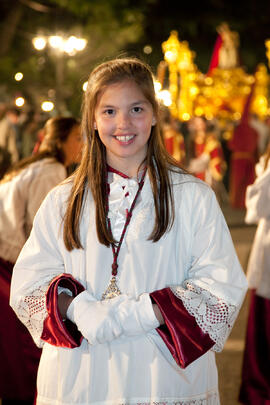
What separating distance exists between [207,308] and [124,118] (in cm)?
78

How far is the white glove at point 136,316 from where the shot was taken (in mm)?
2512

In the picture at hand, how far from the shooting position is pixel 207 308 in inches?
101

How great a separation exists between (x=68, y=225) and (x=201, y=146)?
14.0 m

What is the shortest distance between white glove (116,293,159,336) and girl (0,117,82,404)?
2011 millimetres

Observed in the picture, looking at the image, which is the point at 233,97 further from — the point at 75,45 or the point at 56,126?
the point at 56,126

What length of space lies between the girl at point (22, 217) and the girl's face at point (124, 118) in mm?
1654

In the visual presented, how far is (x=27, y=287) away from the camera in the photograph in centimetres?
271

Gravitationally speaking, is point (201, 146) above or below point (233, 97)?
below

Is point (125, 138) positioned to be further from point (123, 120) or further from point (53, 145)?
point (53, 145)

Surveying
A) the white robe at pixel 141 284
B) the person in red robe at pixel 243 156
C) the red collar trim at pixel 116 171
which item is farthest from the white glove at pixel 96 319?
the person in red robe at pixel 243 156

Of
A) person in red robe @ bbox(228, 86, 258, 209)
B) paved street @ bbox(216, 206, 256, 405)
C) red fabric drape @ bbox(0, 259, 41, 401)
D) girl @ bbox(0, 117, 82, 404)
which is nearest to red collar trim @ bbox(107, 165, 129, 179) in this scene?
girl @ bbox(0, 117, 82, 404)

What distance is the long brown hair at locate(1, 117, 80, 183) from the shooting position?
16.2 feet

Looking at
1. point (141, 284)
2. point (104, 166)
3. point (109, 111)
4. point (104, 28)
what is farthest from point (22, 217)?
point (104, 28)

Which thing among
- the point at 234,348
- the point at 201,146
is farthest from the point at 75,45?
the point at 234,348
